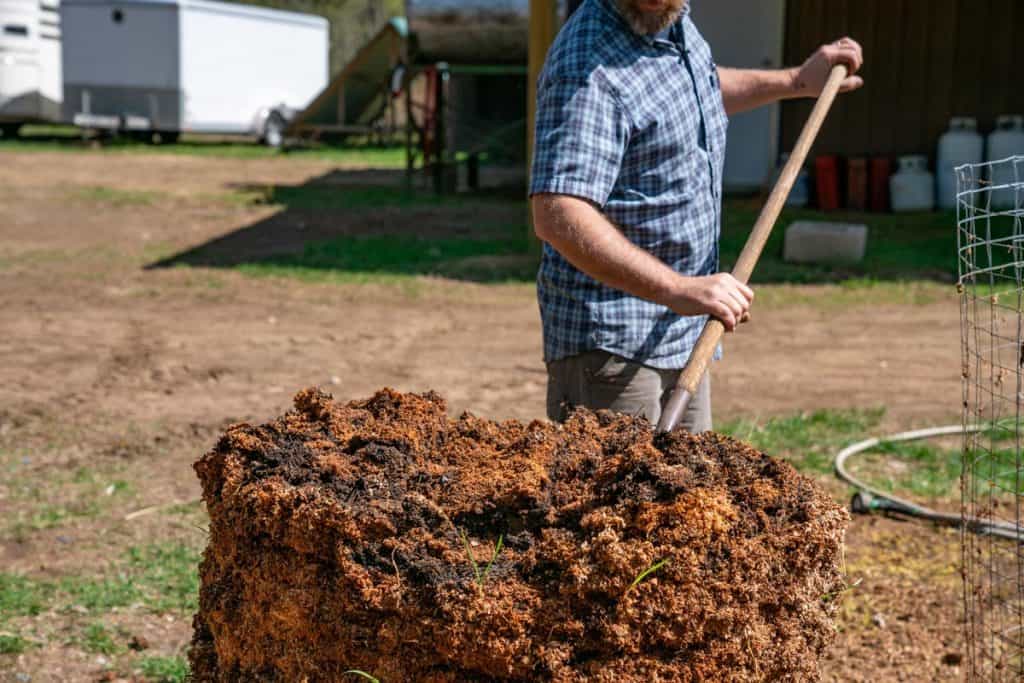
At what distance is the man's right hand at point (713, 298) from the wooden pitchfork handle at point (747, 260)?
0.14 ft

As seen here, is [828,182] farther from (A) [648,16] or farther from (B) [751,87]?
(A) [648,16]

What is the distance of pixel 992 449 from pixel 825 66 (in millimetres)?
1282

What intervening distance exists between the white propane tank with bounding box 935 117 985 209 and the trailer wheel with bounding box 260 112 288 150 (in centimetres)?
1721

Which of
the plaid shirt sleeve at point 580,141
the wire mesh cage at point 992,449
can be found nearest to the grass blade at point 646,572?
the wire mesh cage at point 992,449

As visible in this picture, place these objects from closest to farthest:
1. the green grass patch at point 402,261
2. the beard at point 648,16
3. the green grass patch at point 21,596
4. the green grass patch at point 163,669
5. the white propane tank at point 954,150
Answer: the beard at point 648,16 < the green grass patch at point 163,669 < the green grass patch at point 21,596 < the green grass patch at point 402,261 < the white propane tank at point 954,150

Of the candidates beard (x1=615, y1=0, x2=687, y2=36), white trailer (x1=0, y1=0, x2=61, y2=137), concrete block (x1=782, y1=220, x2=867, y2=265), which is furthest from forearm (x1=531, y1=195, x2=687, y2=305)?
white trailer (x1=0, y1=0, x2=61, y2=137)

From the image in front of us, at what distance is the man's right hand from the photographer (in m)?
2.78

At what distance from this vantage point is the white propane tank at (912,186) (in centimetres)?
1393

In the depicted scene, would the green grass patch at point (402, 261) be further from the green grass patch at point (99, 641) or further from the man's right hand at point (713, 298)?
the man's right hand at point (713, 298)

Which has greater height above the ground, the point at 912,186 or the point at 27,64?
the point at 27,64

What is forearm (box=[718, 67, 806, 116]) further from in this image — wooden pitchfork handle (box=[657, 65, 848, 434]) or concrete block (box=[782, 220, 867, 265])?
concrete block (box=[782, 220, 867, 265])

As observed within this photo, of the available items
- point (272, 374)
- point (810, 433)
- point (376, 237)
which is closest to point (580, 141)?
point (810, 433)

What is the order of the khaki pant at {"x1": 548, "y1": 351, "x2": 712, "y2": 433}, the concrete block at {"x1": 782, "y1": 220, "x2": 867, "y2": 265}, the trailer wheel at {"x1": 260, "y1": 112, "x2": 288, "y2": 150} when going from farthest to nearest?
the trailer wheel at {"x1": 260, "y1": 112, "x2": 288, "y2": 150} < the concrete block at {"x1": 782, "y1": 220, "x2": 867, "y2": 265} < the khaki pant at {"x1": 548, "y1": 351, "x2": 712, "y2": 433}

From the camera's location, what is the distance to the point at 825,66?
12.5ft
